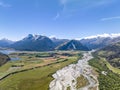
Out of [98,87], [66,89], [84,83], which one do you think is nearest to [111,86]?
[98,87]

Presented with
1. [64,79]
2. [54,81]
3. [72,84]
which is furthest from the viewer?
[64,79]

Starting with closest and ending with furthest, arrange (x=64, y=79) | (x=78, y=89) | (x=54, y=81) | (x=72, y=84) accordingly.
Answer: (x=78, y=89) < (x=72, y=84) < (x=54, y=81) < (x=64, y=79)

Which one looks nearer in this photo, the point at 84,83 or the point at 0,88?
the point at 0,88

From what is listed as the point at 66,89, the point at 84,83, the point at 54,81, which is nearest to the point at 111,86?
the point at 84,83

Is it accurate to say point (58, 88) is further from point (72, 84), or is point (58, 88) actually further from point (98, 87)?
point (98, 87)

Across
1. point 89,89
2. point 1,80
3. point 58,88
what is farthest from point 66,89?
point 1,80

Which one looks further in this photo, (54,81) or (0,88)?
(54,81)

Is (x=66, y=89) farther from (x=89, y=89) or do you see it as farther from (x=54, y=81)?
(x=54, y=81)

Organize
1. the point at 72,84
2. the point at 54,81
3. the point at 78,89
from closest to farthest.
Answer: the point at 78,89
the point at 72,84
the point at 54,81

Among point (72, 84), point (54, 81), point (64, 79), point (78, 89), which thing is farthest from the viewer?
point (64, 79)
